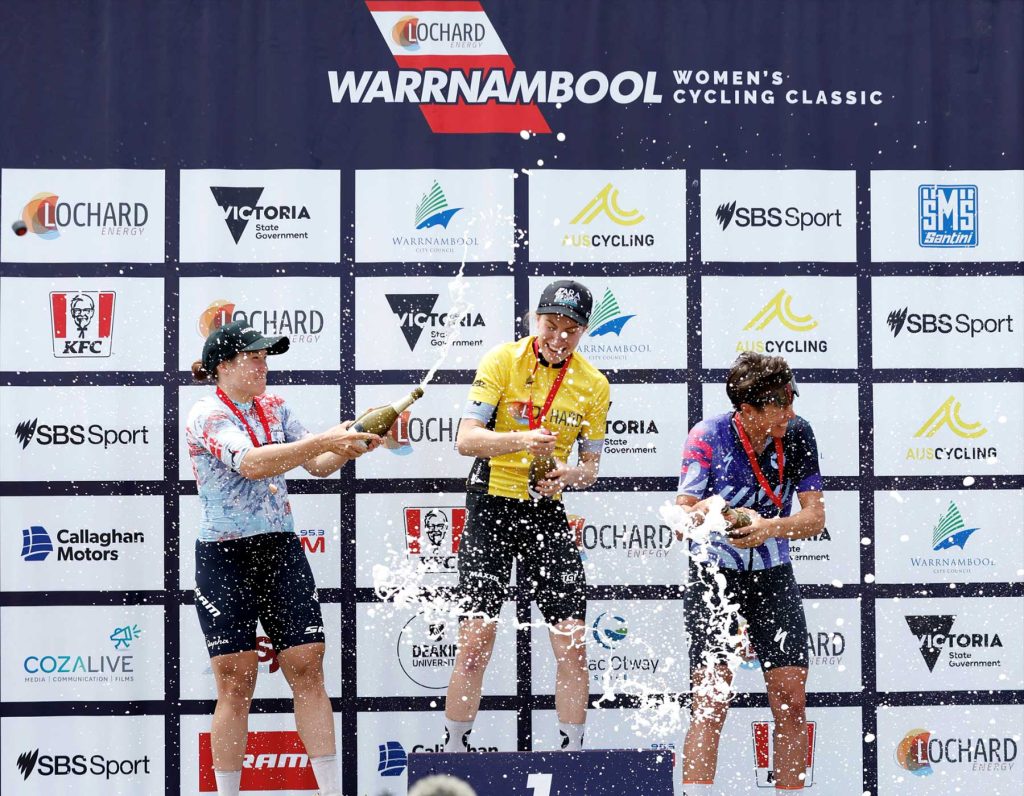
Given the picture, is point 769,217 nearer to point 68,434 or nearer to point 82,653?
point 68,434

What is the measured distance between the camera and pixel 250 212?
13.5 feet

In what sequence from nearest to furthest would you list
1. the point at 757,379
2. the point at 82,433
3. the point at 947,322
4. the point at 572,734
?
the point at 757,379 → the point at 572,734 → the point at 82,433 → the point at 947,322

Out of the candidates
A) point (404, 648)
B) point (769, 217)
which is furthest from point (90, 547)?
point (769, 217)

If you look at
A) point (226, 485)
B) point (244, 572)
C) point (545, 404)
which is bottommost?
point (244, 572)

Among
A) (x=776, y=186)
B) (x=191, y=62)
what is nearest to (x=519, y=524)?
(x=776, y=186)

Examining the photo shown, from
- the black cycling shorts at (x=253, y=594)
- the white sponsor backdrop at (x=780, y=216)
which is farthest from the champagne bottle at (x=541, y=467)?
the white sponsor backdrop at (x=780, y=216)

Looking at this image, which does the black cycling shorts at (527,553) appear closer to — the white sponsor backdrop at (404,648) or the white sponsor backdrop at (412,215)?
the white sponsor backdrop at (404,648)

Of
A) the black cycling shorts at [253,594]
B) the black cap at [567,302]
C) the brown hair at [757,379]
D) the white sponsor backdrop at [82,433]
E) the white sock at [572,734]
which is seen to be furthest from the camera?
the white sponsor backdrop at [82,433]

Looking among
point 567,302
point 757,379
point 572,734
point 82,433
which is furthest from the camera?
point 82,433

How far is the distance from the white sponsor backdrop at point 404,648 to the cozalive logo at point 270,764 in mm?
354

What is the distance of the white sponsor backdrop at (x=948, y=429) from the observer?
13.7ft

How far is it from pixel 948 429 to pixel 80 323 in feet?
11.6

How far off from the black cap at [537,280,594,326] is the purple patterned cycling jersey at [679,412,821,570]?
0.58 meters

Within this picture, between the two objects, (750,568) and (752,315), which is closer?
(750,568)
